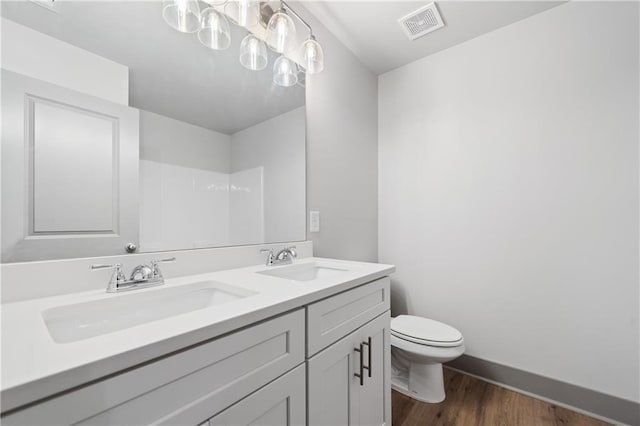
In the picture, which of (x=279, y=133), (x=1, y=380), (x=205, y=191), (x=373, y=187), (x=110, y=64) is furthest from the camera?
(x=373, y=187)

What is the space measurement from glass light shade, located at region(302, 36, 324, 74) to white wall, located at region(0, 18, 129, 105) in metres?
0.89

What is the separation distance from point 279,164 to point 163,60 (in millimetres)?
663

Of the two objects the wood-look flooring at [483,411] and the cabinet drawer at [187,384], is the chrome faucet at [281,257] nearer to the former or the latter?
the cabinet drawer at [187,384]

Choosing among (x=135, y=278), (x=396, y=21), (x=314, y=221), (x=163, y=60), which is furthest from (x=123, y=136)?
(x=396, y=21)

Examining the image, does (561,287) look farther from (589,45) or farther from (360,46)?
(360,46)

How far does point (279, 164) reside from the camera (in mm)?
1459

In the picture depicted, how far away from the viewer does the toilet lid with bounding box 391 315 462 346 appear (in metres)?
1.48

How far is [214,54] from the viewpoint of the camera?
1.20 meters

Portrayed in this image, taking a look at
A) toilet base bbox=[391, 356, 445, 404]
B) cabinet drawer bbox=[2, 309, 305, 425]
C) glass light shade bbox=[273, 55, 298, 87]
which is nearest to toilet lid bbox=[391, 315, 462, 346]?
toilet base bbox=[391, 356, 445, 404]

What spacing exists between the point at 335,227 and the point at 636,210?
1.59 m

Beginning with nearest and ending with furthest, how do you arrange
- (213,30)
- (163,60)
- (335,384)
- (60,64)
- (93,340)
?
(93,340) < (60,64) < (335,384) < (163,60) < (213,30)

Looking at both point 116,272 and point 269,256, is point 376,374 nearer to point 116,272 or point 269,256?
point 269,256

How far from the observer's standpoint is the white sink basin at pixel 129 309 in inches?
26.0

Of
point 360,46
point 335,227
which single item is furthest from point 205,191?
point 360,46
